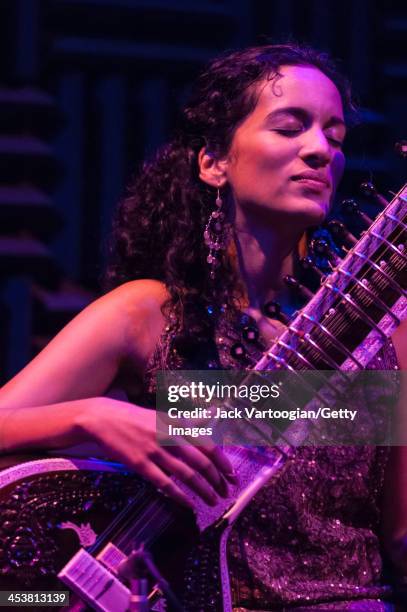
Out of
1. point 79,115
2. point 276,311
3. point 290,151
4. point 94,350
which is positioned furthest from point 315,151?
point 79,115

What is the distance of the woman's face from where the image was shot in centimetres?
126

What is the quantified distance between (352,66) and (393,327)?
1.35 m

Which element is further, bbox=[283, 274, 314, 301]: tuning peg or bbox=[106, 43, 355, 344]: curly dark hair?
bbox=[106, 43, 355, 344]: curly dark hair

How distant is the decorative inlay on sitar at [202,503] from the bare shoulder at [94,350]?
0.19 metres

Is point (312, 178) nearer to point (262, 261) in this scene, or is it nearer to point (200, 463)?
point (262, 261)

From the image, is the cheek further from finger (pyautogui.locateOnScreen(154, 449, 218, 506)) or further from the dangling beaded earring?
finger (pyautogui.locateOnScreen(154, 449, 218, 506))

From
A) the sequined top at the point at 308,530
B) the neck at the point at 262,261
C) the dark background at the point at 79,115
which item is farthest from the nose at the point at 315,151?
the dark background at the point at 79,115

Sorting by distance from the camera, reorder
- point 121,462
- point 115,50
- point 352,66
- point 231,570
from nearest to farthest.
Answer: point 121,462
point 231,570
point 115,50
point 352,66

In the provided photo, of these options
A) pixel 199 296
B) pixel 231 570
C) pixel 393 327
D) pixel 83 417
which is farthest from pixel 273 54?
pixel 231 570

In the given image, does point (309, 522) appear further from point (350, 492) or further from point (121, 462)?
point (121, 462)

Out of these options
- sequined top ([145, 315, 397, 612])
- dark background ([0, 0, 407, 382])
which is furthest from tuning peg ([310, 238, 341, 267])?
dark background ([0, 0, 407, 382])

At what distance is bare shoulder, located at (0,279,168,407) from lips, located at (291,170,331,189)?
27 cm

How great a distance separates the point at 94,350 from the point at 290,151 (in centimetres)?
38

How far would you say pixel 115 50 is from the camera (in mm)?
2131
